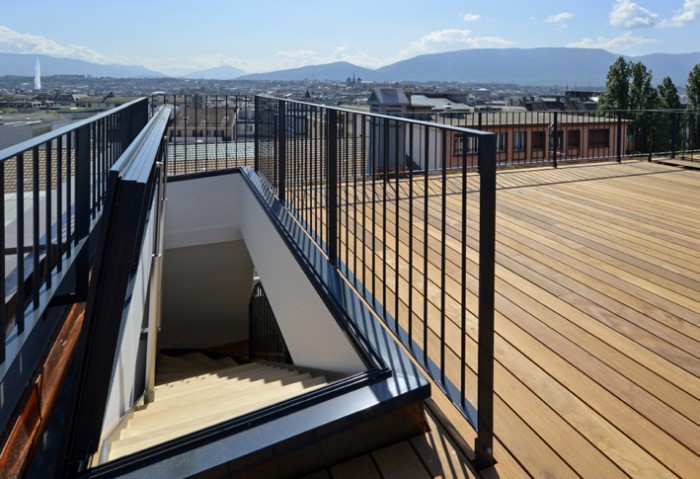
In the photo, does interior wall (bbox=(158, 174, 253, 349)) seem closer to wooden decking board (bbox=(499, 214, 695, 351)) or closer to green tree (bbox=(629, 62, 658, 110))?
wooden decking board (bbox=(499, 214, 695, 351))

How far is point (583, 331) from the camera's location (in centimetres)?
219

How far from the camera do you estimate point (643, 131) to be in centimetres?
873

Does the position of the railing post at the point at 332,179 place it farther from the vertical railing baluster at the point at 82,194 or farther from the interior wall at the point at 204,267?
the interior wall at the point at 204,267

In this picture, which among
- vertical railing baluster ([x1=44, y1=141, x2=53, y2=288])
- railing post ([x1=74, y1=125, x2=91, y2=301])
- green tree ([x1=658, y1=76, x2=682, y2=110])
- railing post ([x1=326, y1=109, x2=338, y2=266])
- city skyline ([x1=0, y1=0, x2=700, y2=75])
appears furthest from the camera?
green tree ([x1=658, y1=76, x2=682, y2=110])

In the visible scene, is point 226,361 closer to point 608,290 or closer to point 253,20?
point 608,290

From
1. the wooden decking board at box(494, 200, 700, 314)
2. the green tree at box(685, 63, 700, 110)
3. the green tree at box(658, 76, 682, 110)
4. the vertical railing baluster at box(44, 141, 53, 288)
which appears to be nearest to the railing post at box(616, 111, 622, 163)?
the wooden decking board at box(494, 200, 700, 314)

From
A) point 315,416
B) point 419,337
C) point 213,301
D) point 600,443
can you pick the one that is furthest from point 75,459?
point 213,301

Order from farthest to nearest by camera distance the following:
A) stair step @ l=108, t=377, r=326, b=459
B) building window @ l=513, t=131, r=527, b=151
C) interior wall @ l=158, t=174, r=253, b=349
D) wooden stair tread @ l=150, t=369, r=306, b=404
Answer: building window @ l=513, t=131, r=527, b=151, interior wall @ l=158, t=174, r=253, b=349, wooden stair tread @ l=150, t=369, r=306, b=404, stair step @ l=108, t=377, r=326, b=459

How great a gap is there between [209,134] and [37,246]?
613 cm

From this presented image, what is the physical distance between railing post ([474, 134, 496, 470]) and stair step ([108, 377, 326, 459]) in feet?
2.39

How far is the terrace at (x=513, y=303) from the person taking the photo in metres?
1.44

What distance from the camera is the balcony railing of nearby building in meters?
1.17

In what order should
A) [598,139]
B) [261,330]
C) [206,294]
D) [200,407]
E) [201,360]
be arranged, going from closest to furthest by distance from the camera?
[200,407], [261,330], [206,294], [201,360], [598,139]

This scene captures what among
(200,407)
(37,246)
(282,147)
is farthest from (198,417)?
(282,147)
